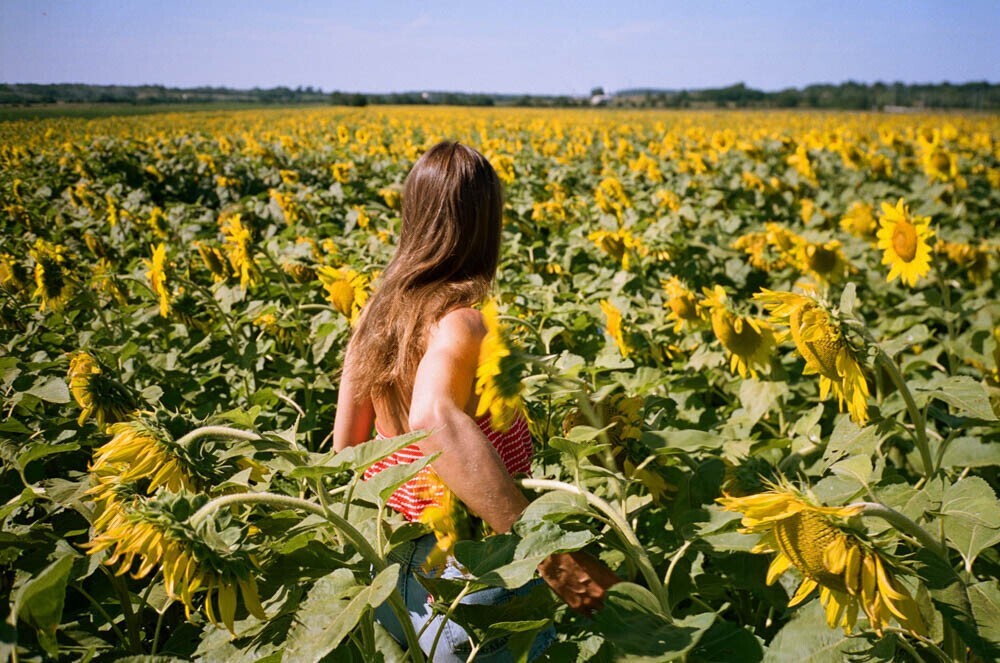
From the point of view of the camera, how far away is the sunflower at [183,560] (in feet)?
3.04

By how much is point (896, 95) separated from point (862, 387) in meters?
55.5

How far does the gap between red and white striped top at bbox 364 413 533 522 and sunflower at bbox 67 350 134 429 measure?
0.65 meters

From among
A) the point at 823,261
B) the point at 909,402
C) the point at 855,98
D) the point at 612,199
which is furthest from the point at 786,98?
the point at 909,402

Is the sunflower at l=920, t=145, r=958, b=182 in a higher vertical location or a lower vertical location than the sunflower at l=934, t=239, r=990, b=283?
higher

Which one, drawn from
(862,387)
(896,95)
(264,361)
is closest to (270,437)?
(862,387)

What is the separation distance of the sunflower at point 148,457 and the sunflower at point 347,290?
4.07ft

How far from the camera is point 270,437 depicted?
1.18 metres

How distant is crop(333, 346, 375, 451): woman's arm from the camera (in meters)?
1.81

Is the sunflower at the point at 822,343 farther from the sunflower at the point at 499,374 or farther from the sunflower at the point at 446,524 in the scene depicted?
the sunflower at the point at 446,524

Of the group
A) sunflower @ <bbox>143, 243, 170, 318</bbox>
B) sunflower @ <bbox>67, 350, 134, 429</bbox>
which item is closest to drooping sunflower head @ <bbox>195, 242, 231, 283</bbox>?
sunflower @ <bbox>143, 243, 170, 318</bbox>

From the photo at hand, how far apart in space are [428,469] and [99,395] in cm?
86

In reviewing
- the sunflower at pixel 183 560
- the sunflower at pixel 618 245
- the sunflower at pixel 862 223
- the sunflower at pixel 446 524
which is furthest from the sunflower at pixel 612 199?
the sunflower at pixel 183 560

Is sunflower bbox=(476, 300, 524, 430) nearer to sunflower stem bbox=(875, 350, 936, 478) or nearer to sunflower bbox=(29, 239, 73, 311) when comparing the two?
sunflower stem bbox=(875, 350, 936, 478)

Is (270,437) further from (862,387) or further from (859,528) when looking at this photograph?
(862,387)
